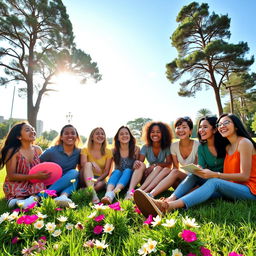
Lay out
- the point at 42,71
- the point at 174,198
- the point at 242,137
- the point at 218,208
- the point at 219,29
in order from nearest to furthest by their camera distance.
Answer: the point at 218,208
the point at 174,198
the point at 242,137
the point at 42,71
the point at 219,29

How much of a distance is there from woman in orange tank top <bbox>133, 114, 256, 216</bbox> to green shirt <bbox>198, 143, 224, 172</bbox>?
0.18 m

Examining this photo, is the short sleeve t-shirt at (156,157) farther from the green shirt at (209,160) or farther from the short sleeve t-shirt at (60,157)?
the short sleeve t-shirt at (60,157)

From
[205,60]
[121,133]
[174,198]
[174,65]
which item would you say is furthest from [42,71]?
[174,198]

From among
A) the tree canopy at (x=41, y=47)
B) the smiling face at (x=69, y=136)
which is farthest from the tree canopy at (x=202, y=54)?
the smiling face at (x=69, y=136)

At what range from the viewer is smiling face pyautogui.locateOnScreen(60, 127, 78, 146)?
355cm

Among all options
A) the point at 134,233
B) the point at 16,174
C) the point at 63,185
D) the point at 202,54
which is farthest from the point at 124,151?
the point at 202,54

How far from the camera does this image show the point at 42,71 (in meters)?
15.2

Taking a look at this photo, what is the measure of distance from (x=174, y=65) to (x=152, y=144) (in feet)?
46.2

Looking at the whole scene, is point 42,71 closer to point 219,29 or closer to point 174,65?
point 174,65

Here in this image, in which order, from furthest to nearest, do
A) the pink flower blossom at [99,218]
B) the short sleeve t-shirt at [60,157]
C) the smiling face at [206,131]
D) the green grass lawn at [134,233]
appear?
the short sleeve t-shirt at [60,157] < the smiling face at [206,131] < the pink flower blossom at [99,218] < the green grass lawn at [134,233]

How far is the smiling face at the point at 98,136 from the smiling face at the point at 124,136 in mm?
293

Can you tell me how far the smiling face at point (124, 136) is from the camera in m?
3.85

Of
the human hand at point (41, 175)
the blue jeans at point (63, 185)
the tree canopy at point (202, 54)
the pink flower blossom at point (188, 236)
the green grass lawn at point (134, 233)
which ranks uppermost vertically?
the tree canopy at point (202, 54)

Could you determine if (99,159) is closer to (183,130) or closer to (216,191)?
(183,130)
